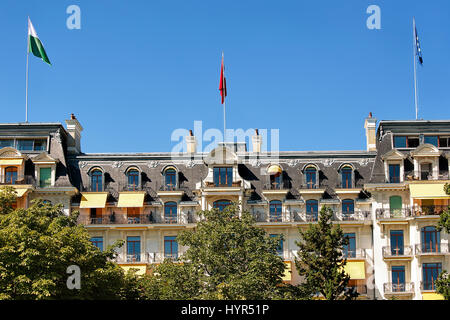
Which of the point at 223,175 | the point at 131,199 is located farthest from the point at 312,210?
the point at 131,199

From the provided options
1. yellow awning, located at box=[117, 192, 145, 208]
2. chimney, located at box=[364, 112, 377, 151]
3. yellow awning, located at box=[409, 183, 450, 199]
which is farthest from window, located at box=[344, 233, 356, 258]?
yellow awning, located at box=[117, 192, 145, 208]

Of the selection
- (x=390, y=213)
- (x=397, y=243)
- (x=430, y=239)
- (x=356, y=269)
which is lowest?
(x=356, y=269)

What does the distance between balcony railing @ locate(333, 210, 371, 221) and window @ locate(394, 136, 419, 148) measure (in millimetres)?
6479

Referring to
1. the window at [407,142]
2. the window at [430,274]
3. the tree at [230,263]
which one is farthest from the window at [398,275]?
the tree at [230,263]

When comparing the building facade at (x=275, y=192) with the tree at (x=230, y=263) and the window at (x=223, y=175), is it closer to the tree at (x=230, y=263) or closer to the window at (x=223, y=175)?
the window at (x=223, y=175)

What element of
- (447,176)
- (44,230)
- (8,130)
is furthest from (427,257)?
(8,130)

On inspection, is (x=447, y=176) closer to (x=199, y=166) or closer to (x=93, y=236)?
(x=199, y=166)

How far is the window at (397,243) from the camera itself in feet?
219

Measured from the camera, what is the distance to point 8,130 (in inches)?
2763

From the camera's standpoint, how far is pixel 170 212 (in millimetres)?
69562

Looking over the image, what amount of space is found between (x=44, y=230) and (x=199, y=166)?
22219 mm

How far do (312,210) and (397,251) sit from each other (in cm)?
784

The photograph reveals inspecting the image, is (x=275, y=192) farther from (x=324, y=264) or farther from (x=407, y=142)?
(x=407, y=142)

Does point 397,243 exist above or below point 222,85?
below
